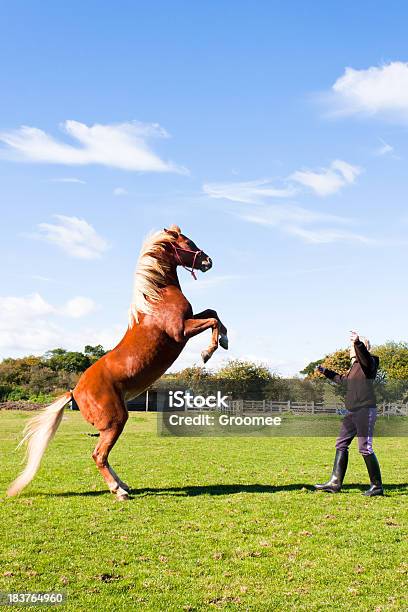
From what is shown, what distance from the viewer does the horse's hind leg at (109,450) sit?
26.7 ft

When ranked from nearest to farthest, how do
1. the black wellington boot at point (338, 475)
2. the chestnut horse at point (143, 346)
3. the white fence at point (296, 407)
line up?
the chestnut horse at point (143, 346) < the black wellington boot at point (338, 475) < the white fence at point (296, 407)

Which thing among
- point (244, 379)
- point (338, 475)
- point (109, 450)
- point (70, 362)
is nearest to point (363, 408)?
point (338, 475)

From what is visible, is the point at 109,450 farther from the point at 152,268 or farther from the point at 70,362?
the point at 70,362

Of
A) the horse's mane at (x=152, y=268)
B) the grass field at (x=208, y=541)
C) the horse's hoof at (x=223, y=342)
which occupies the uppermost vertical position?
the horse's mane at (x=152, y=268)

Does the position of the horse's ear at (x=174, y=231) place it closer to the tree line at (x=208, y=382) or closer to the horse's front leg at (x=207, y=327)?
the horse's front leg at (x=207, y=327)

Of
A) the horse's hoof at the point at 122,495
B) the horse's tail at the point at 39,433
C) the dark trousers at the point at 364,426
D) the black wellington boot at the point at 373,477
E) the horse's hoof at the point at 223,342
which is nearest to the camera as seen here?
the horse's hoof at the point at 223,342

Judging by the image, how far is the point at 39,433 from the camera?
8398 mm

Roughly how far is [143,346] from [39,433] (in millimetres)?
2129

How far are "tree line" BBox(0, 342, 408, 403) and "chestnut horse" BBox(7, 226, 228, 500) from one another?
9.96 meters

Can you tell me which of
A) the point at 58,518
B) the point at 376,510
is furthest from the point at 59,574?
the point at 376,510

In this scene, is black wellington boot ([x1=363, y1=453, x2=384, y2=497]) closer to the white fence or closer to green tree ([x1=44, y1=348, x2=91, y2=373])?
the white fence

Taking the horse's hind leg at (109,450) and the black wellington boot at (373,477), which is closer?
the horse's hind leg at (109,450)

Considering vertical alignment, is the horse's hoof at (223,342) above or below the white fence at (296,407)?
above

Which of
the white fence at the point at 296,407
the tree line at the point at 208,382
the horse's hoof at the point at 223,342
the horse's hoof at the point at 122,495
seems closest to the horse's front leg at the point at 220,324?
the horse's hoof at the point at 223,342
